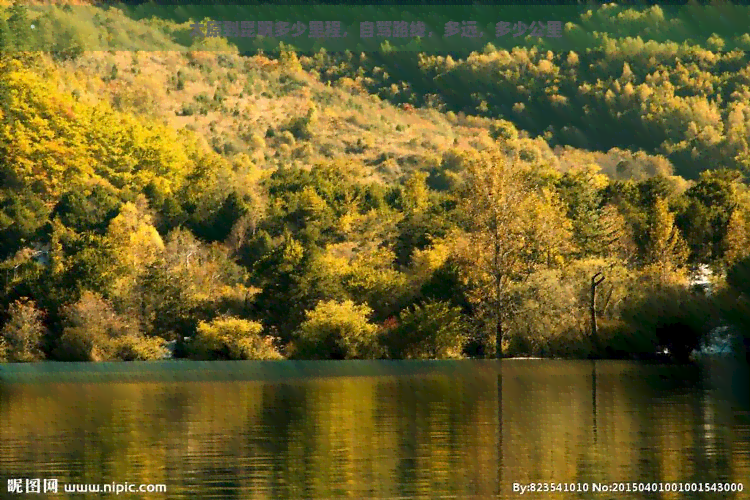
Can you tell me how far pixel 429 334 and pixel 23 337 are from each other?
65.5 ft

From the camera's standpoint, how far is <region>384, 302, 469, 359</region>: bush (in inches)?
2616

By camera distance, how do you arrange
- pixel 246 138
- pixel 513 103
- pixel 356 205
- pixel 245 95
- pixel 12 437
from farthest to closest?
pixel 513 103
pixel 245 95
pixel 246 138
pixel 356 205
pixel 12 437

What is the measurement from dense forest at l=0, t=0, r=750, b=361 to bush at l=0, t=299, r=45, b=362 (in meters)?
0.10

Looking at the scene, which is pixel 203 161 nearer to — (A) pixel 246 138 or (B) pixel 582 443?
(A) pixel 246 138

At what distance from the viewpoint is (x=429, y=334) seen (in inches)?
2623

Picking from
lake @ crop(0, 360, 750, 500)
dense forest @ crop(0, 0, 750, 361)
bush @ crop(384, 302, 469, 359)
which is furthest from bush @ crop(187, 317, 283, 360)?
lake @ crop(0, 360, 750, 500)

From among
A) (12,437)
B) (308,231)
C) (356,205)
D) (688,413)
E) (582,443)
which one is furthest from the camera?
(356,205)

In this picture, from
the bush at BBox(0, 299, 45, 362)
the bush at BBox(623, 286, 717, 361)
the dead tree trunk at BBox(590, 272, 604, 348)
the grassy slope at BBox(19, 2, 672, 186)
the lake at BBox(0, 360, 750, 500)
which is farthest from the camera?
the grassy slope at BBox(19, 2, 672, 186)

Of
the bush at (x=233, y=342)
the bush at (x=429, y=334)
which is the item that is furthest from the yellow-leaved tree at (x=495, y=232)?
the bush at (x=233, y=342)

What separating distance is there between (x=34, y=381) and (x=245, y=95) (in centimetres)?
9876

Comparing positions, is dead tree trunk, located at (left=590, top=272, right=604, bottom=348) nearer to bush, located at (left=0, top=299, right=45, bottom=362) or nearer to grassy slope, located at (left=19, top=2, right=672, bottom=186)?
bush, located at (left=0, top=299, right=45, bottom=362)

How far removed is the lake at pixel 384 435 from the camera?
22688 millimetres

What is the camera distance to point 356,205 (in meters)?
95.3

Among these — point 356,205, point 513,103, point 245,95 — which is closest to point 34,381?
point 356,205
